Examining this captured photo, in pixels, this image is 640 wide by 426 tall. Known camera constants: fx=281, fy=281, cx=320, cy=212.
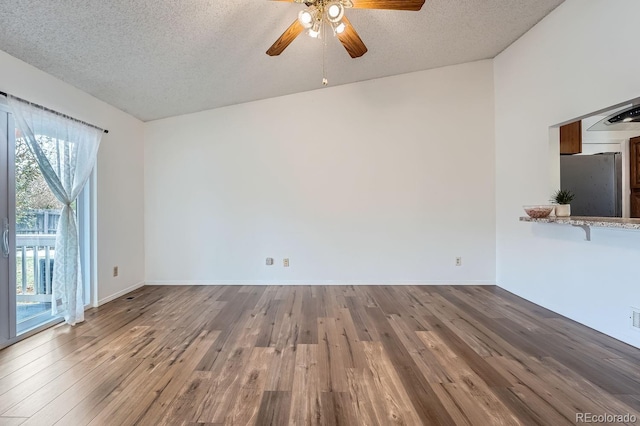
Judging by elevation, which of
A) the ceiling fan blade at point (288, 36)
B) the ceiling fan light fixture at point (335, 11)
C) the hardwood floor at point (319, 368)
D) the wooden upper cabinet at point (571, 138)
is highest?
the ceiling fan blade at point (288, 36)

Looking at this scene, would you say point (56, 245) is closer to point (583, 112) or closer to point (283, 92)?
point (283, 92)

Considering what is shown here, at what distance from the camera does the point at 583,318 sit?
2760mm

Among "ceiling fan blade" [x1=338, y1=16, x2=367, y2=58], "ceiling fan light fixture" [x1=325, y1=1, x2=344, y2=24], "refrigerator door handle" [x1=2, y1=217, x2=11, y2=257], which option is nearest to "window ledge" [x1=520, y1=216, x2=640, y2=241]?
"ceiling fan blade" [x1=338, y1=16, x2=367, y2=58]

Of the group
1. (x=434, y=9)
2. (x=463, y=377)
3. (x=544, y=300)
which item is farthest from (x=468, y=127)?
(x=463, y=377)

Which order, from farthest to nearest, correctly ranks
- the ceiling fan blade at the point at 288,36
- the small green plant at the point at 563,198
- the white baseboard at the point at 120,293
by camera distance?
1. the white baseboard at the point at 120,293
2. the small green plant at the point at 563,198
3. the ceiling fan blade at the point at 288,36

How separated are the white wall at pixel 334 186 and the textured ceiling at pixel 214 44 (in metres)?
0.35

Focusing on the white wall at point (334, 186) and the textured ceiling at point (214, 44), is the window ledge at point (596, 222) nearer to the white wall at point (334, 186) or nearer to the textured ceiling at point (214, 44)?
the white wall at point (334, 186)

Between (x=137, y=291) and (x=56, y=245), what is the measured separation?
1446 mm

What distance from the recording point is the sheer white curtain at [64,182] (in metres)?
2.67

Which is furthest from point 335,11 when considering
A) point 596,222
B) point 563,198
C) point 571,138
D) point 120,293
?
point 120,293

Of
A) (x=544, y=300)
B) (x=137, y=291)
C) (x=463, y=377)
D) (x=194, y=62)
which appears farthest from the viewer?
(x=137, y=291)

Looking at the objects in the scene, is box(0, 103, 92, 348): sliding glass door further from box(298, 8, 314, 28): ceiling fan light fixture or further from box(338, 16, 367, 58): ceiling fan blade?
box(338, 16, 367, 58): ceiling fan blade

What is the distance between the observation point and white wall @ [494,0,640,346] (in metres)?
2.38

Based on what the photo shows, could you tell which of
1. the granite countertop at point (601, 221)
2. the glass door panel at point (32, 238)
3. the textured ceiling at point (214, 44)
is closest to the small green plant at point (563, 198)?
the granite countertop at point (601, 221)
